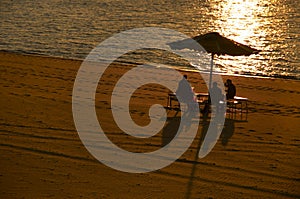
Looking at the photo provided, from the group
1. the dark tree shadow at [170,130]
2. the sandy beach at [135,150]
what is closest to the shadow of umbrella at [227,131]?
the sandy beach at [135,150]

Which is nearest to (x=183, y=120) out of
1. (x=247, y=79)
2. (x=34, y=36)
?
(x=247, y=79)

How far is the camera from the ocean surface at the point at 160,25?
3041 cm

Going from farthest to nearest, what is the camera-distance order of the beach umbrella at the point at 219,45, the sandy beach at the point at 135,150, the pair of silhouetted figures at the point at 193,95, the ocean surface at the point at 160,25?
the ocean surface at the point at 160,25 → the pair of silhouetted figures at the point at 193,95 → the beach umbrella at the point at 219,45 → the sandy beach at the point at 135,150

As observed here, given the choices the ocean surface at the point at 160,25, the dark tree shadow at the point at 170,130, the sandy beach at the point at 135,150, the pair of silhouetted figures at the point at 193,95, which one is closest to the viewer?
the sandy beach at the point at 135,150

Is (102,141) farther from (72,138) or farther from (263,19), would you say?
(263,19)

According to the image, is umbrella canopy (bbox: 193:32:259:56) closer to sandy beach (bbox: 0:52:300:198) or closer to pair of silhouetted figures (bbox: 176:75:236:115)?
pair of silhouetted figures (bbox: 176:75:236:115)

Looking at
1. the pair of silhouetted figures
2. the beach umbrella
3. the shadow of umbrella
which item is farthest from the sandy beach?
the beach umbrella

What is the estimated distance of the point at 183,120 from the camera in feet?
45.9

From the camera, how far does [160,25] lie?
162 ft

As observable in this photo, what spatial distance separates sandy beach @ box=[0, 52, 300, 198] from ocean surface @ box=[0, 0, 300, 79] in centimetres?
1158

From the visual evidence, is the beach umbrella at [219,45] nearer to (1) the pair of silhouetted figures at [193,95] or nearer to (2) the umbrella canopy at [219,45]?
(2) the umbrella canopy at [219,45]

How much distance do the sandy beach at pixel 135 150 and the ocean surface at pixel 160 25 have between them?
11.6 metres

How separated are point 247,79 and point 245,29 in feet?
80.5

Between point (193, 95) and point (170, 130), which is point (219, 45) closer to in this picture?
point (193, 95)
